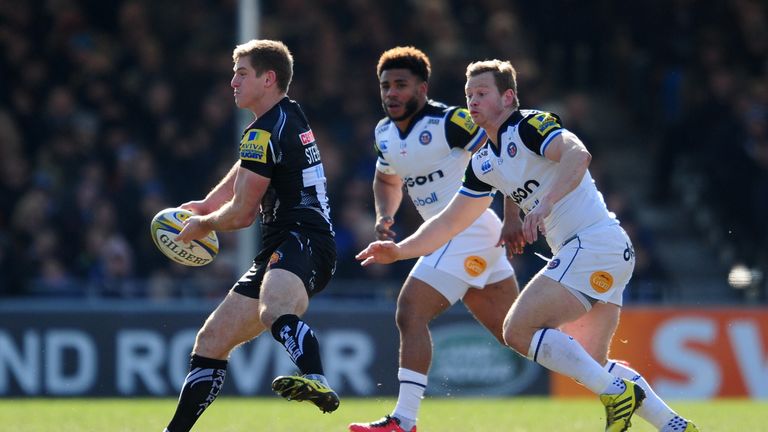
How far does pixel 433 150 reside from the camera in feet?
29.8

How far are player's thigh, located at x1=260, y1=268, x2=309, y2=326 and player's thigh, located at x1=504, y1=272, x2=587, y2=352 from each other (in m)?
1.20

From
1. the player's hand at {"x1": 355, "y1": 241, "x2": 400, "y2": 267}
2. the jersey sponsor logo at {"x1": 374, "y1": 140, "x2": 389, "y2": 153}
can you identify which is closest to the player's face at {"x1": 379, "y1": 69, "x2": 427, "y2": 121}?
the jersey sponsor logo at {"x1": 374, "y1": 140, "x2": 389, "y2": 153}

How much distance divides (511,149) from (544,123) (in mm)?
293

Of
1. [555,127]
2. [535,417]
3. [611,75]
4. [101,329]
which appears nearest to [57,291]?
[101,329]

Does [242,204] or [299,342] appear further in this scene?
[242,204]

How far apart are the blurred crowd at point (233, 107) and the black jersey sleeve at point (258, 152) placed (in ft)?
24.6

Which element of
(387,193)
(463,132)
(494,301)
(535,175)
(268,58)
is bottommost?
(494,301)

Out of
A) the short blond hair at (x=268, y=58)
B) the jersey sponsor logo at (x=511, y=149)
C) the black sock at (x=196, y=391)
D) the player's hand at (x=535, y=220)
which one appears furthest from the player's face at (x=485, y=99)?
the black sock at (x=196, y=391)

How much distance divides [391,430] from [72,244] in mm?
8054

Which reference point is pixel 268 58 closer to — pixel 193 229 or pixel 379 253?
pixel 193 229

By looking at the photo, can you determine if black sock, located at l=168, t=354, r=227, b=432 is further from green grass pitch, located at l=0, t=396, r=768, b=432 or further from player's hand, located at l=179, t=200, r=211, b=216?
green grass pitch, located at l=0, t=396, r=768, b=432

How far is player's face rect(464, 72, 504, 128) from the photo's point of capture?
784cm

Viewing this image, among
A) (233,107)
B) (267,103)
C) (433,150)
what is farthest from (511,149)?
(233,107)

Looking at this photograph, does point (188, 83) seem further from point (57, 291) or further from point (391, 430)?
point (391, 430)
